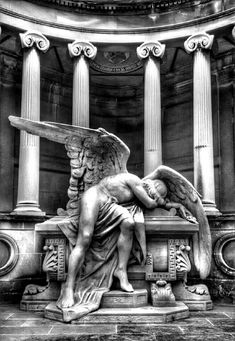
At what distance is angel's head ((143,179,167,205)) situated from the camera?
39.7ft

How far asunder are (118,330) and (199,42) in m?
14.7

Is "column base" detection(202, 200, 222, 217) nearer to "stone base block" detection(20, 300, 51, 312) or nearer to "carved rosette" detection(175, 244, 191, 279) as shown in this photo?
"carved rosette" detection(175, 244, 191, 279)

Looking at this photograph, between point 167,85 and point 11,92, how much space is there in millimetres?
8696

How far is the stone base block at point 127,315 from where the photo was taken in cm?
1033

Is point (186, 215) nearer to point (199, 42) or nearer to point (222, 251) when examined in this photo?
point (222, 251)

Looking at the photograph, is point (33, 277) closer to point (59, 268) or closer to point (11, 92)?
point (59, 268)

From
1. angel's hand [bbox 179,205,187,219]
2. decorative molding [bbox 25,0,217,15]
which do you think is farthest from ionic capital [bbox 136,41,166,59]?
angel's hand [bbox 179,205,187,219]

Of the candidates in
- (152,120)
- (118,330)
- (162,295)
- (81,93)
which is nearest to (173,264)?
(162,295)

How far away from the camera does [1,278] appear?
16938 millimetres

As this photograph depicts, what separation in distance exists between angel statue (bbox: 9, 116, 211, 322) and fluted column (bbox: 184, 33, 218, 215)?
644 cm

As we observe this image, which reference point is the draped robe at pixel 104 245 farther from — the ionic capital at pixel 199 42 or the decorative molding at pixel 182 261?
the ionic capital at pixel 199 42

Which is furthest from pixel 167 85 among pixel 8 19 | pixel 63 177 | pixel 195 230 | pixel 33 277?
pixel 195 230

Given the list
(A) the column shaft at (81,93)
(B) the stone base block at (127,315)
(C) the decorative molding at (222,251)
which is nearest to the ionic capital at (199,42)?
(A) the column shaft at (81,93)

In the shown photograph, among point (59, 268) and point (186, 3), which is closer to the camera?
point (59, 268)
